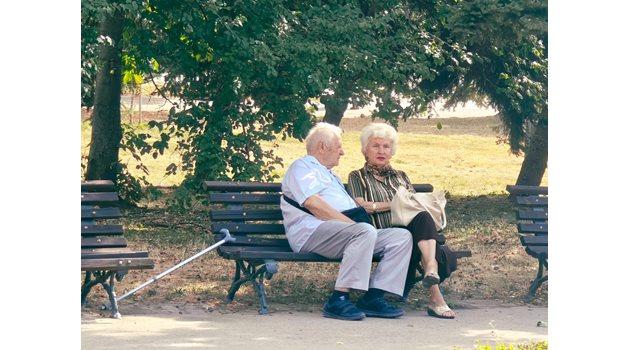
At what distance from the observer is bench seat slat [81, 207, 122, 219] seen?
7.17 metres

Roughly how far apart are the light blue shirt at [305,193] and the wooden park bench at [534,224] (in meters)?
1.31

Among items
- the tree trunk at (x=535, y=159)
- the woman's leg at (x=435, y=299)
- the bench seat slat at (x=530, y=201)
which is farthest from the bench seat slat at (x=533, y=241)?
the tree trunk at (x=535, y=159)

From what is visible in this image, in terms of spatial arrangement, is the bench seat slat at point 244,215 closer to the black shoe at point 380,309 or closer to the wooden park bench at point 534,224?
the black shoe at point 380,309

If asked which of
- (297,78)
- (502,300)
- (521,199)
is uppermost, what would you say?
(297,78)

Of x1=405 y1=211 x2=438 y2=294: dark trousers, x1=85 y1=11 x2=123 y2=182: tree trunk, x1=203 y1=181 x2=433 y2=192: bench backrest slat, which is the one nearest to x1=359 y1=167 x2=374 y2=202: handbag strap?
x1=405 y1=211 x2=438 y2=294: dark trousers

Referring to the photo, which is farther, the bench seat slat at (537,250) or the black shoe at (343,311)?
the bench seat slat at (537,250)

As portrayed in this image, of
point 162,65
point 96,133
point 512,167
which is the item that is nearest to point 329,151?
point 162,65

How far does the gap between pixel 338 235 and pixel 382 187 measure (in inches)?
26.2

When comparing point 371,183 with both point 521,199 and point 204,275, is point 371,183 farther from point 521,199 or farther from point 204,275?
point 204,275

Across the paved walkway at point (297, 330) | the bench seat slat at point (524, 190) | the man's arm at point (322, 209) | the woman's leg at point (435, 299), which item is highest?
Result: the bench seat slat at point (524, 190)

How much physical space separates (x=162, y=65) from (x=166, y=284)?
143 inches

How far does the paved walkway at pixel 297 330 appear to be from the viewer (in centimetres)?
605

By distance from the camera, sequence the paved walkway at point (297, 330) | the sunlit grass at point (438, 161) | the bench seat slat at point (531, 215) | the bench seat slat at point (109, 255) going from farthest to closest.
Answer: the sunlit grass at point (438, 161) → the bench seat slat at point (531, 215) → the bench seat slat at point (109, 255) → the paved walkway at point (297, 330)
